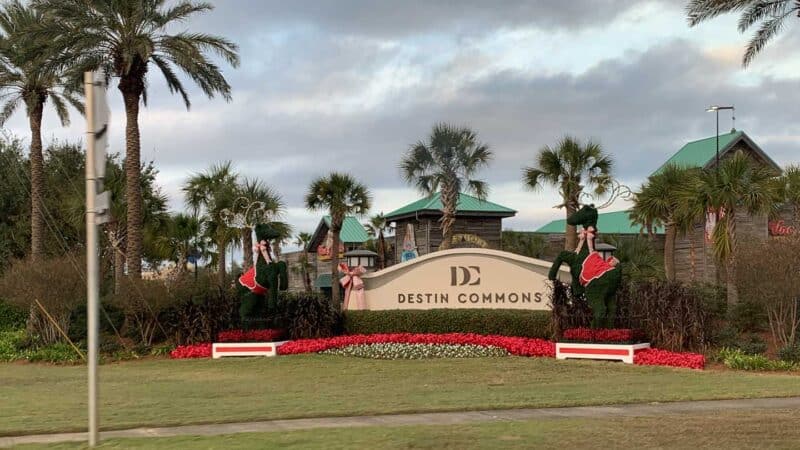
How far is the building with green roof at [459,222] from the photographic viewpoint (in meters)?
47.7

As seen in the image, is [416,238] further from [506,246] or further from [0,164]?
[0,164]

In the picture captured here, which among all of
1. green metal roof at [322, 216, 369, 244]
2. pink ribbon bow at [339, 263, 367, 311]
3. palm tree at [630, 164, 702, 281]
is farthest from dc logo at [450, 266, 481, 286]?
green metal roof at [322, 216, 369, 244]

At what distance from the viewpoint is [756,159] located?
45125mm

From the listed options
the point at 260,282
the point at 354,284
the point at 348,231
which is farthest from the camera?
the point at 348,231

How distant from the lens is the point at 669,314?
20969 mm

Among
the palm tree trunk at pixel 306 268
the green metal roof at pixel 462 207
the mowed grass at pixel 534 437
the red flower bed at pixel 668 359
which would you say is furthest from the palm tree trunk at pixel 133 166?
the palm tree trunk at pixel 306 268

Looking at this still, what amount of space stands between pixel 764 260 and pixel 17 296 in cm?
1996

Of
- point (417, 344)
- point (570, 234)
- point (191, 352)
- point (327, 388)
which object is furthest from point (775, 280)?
point (191, 352)

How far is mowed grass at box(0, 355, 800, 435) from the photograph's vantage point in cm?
1173

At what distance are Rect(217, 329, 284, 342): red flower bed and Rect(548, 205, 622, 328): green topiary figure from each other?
26.5ft

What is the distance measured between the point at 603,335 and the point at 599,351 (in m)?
0.44

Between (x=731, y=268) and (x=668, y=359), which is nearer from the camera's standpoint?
(x=668, y=359)

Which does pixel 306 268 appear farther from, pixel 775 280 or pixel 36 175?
pixel 775 280

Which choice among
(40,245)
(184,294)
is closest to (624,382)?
(184,294)
